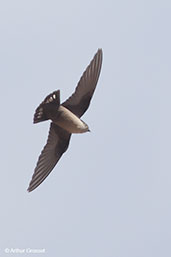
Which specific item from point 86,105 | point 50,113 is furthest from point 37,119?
point 86,105

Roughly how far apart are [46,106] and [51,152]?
0.98 m

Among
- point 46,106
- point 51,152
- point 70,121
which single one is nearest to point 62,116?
point 70,121

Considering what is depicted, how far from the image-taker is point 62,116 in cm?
684

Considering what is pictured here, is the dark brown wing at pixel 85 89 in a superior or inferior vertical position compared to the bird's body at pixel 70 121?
superior

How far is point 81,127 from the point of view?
22.5 ft

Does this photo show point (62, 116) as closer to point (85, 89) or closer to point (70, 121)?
point (70, 121)

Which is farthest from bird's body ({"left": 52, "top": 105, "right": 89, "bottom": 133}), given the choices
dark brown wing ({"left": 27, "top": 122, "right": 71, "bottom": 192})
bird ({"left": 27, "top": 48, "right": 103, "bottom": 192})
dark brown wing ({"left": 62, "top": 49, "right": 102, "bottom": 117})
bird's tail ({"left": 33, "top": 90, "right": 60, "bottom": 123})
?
dark brown wing ({"left": 27, "top": 122, "right": 71, "bottom": 192})

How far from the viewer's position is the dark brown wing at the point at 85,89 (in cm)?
715

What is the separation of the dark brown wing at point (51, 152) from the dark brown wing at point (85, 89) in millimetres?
336

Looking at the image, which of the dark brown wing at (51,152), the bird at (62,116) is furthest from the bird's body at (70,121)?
the dark brown wing at (51,152)

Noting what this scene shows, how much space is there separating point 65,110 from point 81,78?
503 mm

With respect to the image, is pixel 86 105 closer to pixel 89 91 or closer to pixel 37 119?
pixel 89 91

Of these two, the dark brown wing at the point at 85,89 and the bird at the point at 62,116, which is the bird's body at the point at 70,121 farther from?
the dark brown wing at the point at 85,89

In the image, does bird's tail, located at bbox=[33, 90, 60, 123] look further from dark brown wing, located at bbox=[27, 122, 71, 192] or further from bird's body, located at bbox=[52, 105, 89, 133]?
dark brown wing, located at bbox=[27, 122, 71, 192]
